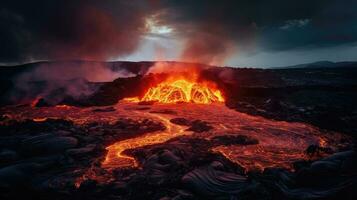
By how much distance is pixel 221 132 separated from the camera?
72.1 ft

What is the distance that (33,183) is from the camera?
1359cm

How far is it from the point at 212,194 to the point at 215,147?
6513mm

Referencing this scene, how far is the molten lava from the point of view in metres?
37.9

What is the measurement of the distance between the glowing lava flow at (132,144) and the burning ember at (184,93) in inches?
470

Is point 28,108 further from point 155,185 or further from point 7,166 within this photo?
point 155,185

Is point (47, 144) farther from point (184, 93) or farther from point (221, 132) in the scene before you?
point (184, 93)

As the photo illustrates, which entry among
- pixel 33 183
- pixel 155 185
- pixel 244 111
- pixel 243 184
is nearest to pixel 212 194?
pixel 243 184

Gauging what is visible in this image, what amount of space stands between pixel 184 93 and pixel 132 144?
20.0 m

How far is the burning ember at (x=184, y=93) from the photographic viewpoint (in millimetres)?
37938

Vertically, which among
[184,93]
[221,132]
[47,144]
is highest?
[184,93]

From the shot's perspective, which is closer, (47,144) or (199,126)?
(47,144)

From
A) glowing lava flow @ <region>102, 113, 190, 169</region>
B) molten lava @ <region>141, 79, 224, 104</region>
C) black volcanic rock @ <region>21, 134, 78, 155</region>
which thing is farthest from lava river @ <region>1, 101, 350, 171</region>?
molten lava @ <region>141, 79, 224, 104</region>

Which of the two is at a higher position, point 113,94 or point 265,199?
point 113,94

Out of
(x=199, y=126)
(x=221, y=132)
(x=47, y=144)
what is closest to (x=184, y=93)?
(x=199, y=126)
